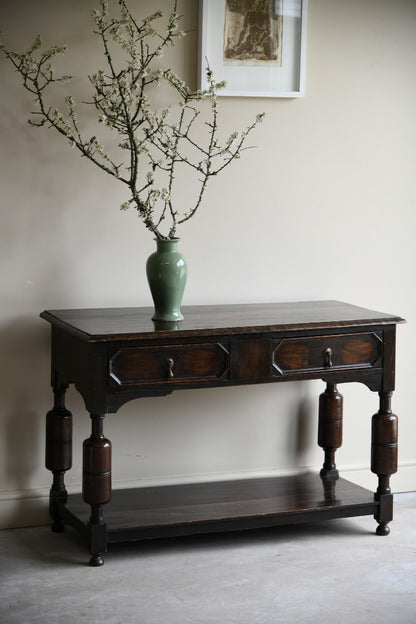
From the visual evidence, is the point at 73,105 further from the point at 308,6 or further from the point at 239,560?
the point at 239,560

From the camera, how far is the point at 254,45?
12.1 ft

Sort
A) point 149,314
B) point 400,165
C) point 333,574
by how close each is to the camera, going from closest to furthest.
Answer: point 333,574 < point 149,314 < point 400,165

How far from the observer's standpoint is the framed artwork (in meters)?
A: 3.60

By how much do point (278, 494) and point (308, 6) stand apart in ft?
6.30

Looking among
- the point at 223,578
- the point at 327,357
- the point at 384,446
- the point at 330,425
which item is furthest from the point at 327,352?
the point at 223,578

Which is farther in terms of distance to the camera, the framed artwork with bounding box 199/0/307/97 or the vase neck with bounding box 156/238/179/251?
the framed artwork with bounding box 199/0/307/97

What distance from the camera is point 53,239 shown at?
3.54 m

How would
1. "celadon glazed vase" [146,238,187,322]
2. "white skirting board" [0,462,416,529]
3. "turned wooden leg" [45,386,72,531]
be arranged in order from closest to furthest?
1. "celadon glazed vase" [146,238,187,322]
2. "turned wooden leg" [45,386,72,531]
3. "white skirting board" [0,462,416,529]

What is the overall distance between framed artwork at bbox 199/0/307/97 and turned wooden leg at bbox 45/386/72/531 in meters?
1.32

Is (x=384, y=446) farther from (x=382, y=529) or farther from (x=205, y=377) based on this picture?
(x=205, y=377)

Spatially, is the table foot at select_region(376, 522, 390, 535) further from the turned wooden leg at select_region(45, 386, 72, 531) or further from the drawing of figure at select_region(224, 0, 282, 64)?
the drawing of figure at select_region(224, 0, 282, 64)

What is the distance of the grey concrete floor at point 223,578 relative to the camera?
287 centimetres

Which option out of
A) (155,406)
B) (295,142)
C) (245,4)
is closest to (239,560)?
(155,406)

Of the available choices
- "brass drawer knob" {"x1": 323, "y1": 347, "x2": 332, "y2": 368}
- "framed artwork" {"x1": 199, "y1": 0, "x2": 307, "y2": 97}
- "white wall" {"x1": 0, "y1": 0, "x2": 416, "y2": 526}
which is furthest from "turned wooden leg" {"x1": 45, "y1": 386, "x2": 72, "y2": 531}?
"framed artwork" {"x1": 199, "y1": 0, "x2": 307, "y2": 97}
